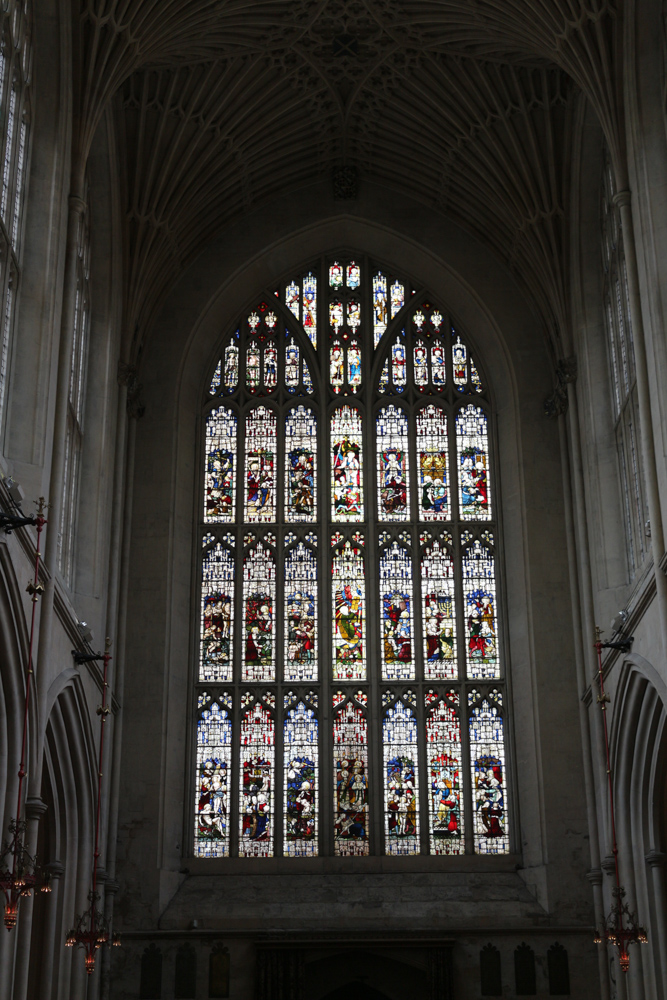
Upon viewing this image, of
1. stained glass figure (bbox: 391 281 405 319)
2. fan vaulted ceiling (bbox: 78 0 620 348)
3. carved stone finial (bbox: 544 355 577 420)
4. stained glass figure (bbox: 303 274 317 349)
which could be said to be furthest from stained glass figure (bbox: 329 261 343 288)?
carved stone finial (bbox: 544 355 577 420)

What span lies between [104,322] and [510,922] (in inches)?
408

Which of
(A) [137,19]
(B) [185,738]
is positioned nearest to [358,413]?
(B) [185,738]

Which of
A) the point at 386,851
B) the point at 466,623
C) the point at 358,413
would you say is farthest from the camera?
the point at 358,413

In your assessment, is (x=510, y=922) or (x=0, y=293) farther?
(x=510, y=922)

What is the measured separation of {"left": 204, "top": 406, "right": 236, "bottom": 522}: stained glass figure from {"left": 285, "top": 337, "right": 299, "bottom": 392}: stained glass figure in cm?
112

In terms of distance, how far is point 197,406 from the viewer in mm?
21969

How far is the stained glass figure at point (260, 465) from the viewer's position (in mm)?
21500

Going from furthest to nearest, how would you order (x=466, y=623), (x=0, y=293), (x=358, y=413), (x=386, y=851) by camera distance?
Answer: (x=358, y=413), (x=466, y=623), (x=386, y=851), (x=0, y=293)

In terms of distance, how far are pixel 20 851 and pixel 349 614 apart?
9341 mm

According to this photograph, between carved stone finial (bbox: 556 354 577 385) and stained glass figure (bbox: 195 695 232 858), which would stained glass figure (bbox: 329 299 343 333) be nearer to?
carved stone finial (bbox: 556 354 577 385)

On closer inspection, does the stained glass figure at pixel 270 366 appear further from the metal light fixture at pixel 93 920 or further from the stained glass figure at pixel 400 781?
the metal light fixture at pixel 93 920

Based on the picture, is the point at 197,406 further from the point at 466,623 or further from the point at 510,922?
the point at 510,922

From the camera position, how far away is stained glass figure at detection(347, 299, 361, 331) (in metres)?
22.7

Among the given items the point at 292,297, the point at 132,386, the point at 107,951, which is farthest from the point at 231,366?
the point at 107,951
